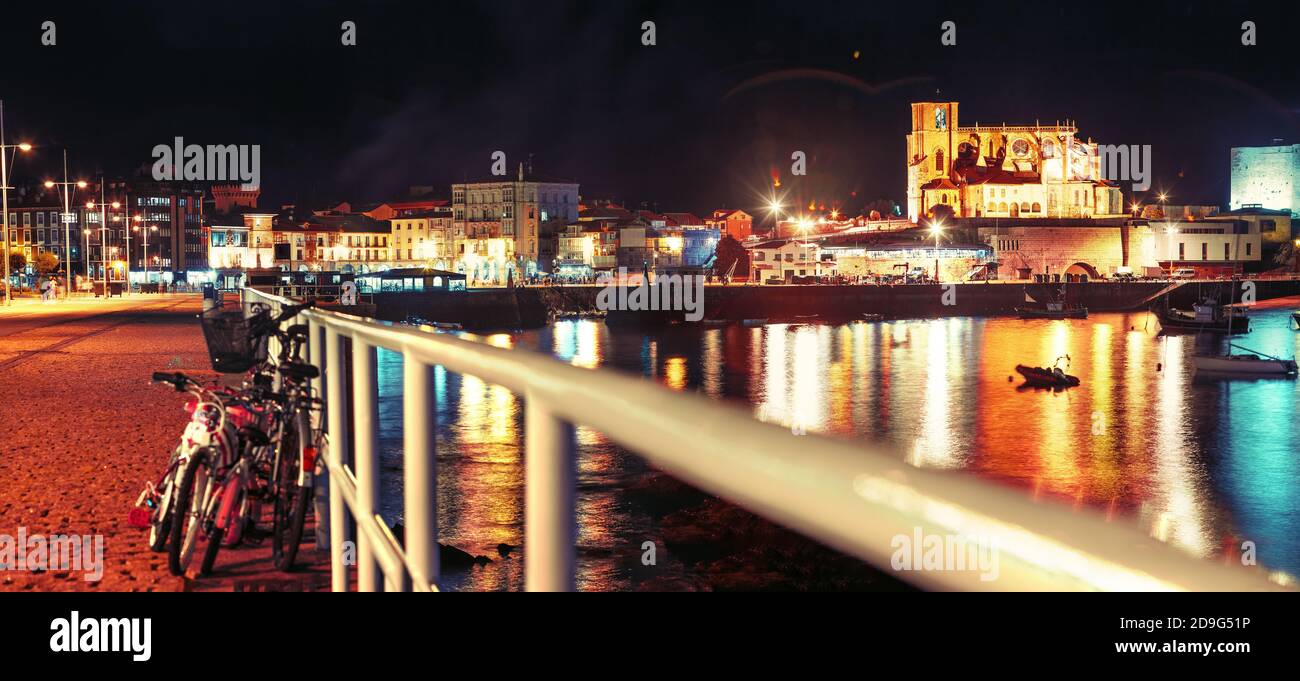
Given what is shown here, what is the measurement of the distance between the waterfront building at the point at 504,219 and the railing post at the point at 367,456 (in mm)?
150956

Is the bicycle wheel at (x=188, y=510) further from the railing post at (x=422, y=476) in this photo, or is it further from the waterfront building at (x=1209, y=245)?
the waterfront building at (x=1209, y=245)

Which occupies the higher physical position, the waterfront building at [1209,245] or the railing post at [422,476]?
the waterfront building at [1209,245]

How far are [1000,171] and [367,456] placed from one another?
17595 cm

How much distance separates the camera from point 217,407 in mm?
7816

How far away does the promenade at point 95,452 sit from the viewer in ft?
26.1

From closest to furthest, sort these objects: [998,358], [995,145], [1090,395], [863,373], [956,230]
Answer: [1090,395], [863,373], [998,358], [956,230], [995,145]

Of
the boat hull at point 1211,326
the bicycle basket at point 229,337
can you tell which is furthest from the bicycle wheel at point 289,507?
the boat hull at point 1211,326

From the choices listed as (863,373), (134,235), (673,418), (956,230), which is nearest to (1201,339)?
(863,373)

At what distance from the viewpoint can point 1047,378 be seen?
62344 millimetres

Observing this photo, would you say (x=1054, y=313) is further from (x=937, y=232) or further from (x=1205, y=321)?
(x=937, y=232)

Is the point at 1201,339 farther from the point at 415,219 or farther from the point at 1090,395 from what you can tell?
the point at 415,219

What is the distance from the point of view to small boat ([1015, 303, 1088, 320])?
4929 inches

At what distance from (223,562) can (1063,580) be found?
7.67 m

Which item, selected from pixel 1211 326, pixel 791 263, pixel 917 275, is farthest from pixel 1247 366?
pixel 791 263
